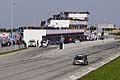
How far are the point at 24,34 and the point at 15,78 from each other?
81505mm

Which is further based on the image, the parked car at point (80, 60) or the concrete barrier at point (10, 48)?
the concrete barrier at point (10, 48)

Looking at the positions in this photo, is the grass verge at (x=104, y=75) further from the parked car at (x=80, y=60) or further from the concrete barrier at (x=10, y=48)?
the concrete barrier at (x=10, y=48)

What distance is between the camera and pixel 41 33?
121 meters

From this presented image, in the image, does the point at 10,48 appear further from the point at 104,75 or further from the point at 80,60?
the point at 104,75

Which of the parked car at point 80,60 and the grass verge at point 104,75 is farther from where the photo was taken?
the parked car at point 80,60

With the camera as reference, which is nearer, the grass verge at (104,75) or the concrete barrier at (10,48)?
the grass verge at (104,75)

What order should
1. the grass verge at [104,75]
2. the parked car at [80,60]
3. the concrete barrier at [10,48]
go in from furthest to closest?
the concrete barrier at [10,48]
the parked car at [80,60]
the grass verge at [104,75]

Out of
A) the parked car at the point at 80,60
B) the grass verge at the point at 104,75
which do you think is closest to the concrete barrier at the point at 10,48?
the parked car at the point at 80,60

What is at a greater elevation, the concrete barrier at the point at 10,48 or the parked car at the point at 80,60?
the parked car at the point at 80,60

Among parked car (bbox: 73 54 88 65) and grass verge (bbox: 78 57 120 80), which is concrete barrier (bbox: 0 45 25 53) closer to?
parked car (bbox: 73 54 88 65)

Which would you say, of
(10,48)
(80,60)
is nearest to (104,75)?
(80,60)

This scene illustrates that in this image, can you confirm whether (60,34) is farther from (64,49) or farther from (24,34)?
(64,49)

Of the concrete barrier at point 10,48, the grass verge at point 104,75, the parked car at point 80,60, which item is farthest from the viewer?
the concrete barrier at point 10,48

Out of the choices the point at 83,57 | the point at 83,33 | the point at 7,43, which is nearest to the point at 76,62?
the point at 83,57
